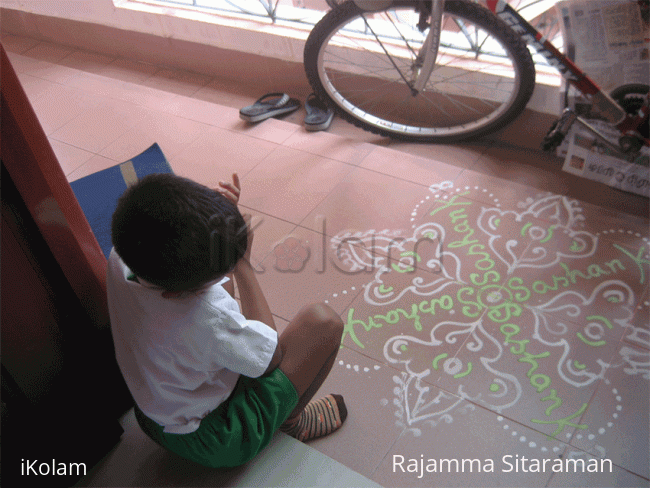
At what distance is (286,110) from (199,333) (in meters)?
1.81

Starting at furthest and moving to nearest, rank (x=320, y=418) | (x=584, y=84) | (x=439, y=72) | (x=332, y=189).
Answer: (x=439, y=72), (x=332, y=189), (x=584, y=84), (x=320, y=418)

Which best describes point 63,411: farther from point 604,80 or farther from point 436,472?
point 604,80

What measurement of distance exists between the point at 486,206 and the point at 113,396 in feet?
4.57

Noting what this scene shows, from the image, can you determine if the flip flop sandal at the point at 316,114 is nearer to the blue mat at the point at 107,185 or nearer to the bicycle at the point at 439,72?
the bicycle at the point at 439,72

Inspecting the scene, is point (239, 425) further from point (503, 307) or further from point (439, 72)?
point (439, 72)

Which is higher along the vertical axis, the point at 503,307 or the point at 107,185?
the point at 107,185

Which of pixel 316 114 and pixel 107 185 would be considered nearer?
pixel 107 185

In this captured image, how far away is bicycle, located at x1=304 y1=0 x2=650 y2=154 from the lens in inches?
71.4

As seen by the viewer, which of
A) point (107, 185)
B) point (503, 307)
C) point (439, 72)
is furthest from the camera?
point (439, 72)

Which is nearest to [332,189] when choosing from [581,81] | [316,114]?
[316,114]

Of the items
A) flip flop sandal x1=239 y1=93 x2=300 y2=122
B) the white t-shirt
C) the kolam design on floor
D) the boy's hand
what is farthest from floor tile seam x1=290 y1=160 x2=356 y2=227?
the white t-shirt

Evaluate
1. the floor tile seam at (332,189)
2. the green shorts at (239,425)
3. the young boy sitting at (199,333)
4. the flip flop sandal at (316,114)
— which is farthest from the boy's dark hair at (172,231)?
the flip flop sandal at (316,114)

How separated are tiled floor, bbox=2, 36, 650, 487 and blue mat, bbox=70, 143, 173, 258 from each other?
8.6 inches

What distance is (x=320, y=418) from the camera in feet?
4.41
